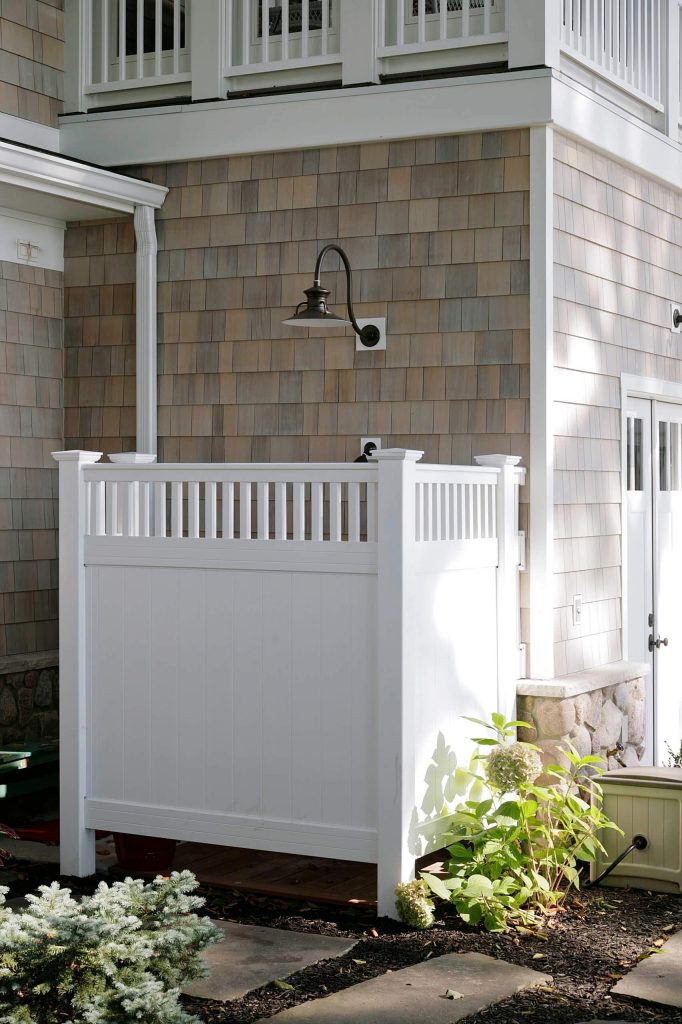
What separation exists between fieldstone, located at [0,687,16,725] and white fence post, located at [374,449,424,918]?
2.55 m

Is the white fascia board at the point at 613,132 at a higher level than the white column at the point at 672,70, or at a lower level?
lower

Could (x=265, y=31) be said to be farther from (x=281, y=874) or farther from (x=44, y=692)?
(x=281, y=874)

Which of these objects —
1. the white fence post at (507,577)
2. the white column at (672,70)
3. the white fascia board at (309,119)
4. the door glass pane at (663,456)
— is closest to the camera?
the white fence post at (507,577)

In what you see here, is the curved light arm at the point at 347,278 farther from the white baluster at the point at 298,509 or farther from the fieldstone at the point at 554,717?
the fieldstone at the point at 554,717

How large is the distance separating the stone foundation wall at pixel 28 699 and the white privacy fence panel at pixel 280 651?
126 cm

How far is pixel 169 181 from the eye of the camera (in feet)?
21.6

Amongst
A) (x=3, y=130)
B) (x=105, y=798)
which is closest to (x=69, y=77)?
(x=3, y=130)

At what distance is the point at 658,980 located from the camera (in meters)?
4.15

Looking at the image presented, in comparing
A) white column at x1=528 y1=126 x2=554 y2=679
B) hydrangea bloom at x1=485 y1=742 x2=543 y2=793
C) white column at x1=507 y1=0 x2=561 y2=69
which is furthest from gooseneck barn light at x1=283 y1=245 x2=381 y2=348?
hydrangea bloom at x1=485 y1=742 x2=543 y2=793

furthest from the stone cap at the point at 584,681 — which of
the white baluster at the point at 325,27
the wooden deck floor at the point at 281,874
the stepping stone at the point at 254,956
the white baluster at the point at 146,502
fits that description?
the white baluster at the point at 325,27

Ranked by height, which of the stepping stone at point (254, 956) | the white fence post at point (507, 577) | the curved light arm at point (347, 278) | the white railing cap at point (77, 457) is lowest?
the stepping stone at point (254, 956)

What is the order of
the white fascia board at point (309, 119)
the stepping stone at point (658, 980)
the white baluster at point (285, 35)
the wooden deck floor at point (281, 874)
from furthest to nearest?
the white baluster at point (285, 35)
the white fascia board at point (309, 119)
the wooden deck floor at point (281, 874)
the stepping stone at point (658, 980)

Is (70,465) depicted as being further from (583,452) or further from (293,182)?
(583,452)

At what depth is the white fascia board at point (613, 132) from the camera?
581 centimetres
